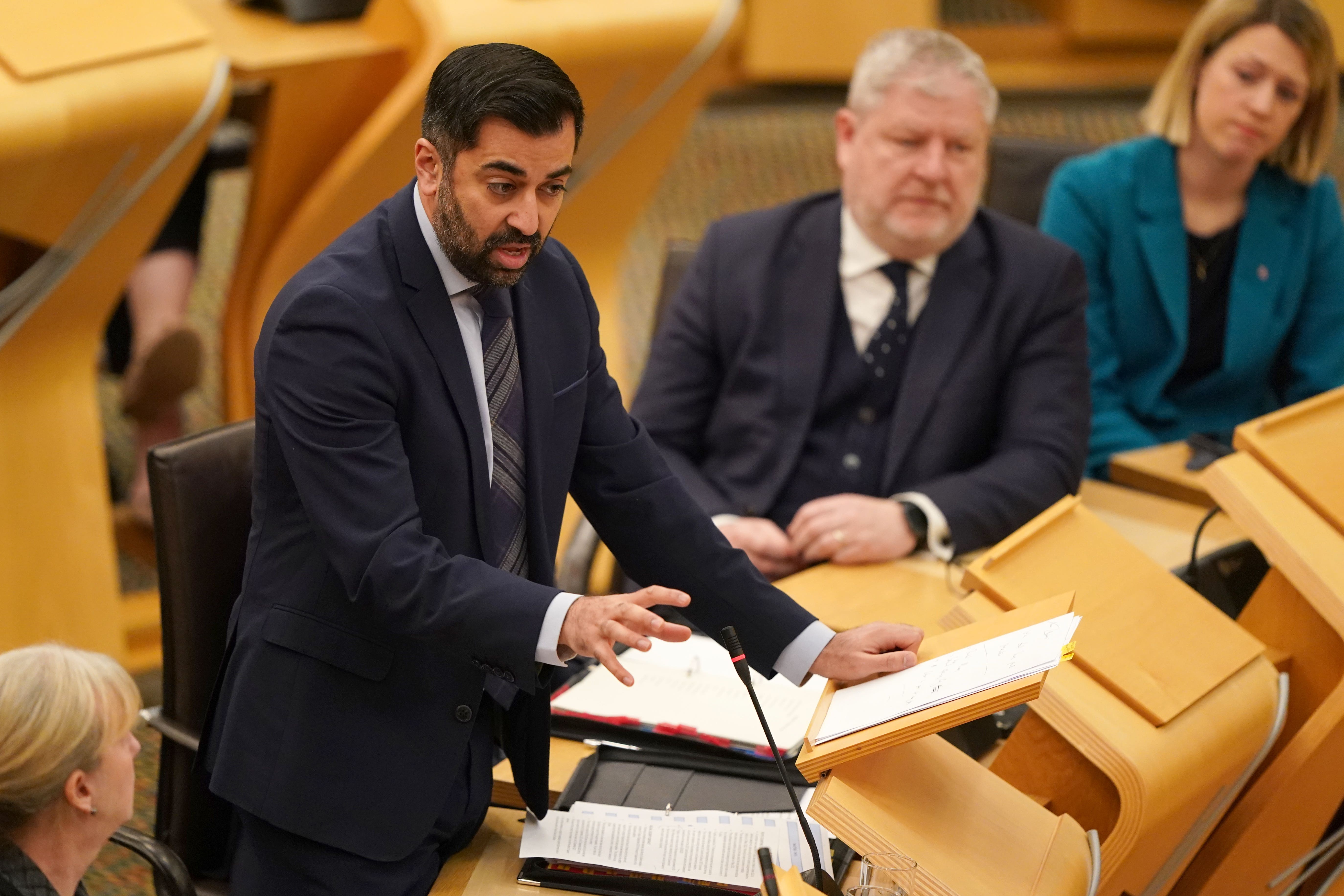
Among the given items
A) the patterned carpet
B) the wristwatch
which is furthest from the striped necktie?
the patterned carpet

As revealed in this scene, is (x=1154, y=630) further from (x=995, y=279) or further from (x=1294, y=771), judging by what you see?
(x=995, y=279)

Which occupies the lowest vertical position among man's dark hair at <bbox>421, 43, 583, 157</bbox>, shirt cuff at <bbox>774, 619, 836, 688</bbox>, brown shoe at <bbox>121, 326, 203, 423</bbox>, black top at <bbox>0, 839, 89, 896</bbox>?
brown shoe at <bbox>121, 326, 203, 423</bbox>

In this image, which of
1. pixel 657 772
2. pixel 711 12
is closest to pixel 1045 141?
pixel 711 12

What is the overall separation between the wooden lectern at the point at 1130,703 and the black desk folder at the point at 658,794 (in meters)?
0.28

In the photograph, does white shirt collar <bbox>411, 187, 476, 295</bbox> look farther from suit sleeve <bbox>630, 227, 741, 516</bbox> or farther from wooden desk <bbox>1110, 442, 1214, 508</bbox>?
wooden desk <bbox>1110, 442, 1214, 508</bbox>

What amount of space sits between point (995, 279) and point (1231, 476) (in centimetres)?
70

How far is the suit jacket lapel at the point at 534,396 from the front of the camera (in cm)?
144

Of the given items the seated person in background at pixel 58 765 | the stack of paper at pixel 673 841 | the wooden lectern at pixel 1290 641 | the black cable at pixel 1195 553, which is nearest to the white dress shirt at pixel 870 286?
the black cable at pixel 1195 553

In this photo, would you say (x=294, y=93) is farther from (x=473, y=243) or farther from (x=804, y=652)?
(x=804, y=652)

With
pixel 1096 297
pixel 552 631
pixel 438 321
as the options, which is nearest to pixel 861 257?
pixel 1096 297

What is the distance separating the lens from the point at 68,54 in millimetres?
2449

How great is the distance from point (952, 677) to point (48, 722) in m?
0.83

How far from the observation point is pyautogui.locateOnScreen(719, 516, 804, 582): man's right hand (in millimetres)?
2260

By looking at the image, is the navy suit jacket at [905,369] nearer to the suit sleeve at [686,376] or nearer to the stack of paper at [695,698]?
the suit sleeve at [686,376]
